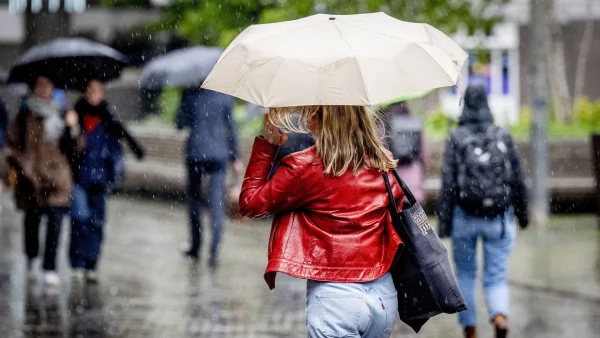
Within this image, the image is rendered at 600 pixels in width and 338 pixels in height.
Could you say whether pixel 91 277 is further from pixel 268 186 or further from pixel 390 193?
pixel 390 193

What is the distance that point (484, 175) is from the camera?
7324mm

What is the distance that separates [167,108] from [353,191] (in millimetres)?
19063

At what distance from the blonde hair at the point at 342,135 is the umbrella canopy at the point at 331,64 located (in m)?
0.15

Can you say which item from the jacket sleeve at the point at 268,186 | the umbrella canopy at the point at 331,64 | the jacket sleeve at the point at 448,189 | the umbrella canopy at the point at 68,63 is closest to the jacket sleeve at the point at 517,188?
the jacket sleeve at the point at 448,189

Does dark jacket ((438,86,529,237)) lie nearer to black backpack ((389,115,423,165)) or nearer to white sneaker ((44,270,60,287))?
black backpack ((389,115,423,165))

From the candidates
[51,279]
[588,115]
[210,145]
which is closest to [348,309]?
[51,279]

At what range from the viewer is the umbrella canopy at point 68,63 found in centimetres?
1036

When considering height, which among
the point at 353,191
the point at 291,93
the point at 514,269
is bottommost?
the point at 514,269

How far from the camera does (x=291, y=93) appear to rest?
429 centimetres

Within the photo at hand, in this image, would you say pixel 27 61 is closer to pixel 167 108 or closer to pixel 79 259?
pixel 79 259

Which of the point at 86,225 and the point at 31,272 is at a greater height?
the point at 86,225

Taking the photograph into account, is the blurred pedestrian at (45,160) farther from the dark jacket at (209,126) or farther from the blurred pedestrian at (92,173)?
the dark jacket at (209,126)

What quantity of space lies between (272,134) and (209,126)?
676 cm

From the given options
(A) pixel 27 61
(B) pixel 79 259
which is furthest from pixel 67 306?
(A) pixel 27 61
